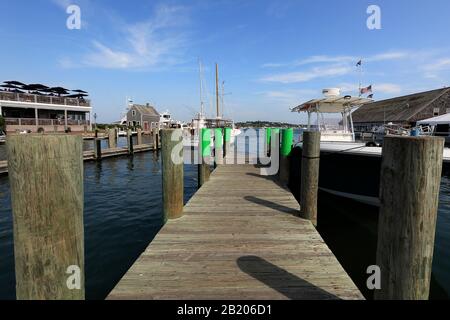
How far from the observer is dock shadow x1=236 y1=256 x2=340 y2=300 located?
106 inches

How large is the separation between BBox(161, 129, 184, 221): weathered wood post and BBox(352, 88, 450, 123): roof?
123 feet

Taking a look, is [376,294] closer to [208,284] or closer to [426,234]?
[426,234]

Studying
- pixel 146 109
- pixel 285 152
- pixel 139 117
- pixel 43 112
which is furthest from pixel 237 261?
pixel 146 109

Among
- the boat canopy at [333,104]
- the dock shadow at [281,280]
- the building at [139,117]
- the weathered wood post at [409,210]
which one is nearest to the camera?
the weathered wood post at [409,210]

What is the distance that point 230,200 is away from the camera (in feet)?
20.6

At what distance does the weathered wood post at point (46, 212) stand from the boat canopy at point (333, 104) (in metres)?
10.5

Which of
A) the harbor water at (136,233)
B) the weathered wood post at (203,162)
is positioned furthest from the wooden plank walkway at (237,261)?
the weathered wood post at (203,162)

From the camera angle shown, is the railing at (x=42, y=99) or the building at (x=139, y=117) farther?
the building at (x=139, y=117)

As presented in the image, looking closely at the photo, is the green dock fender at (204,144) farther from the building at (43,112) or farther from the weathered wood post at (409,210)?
the building at (43,112)

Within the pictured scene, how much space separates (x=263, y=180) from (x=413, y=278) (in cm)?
667

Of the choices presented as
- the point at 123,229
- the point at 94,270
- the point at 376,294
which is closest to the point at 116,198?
the point at 123,229

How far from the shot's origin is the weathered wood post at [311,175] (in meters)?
4.86

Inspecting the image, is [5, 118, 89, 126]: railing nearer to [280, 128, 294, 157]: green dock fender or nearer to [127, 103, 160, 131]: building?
[127, 103, 160, 131]: building

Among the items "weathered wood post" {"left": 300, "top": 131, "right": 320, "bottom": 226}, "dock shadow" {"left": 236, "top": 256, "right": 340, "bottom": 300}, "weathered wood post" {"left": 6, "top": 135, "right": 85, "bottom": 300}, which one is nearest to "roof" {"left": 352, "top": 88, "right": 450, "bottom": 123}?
"weathered wood post" {"left": 300, "top": 131, "right": 320, "bottom": 226}
